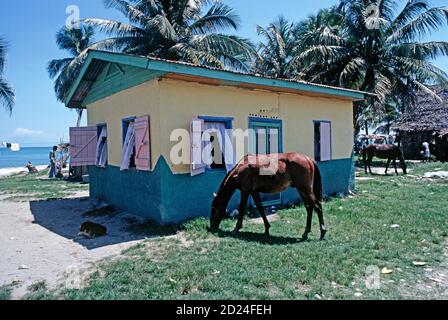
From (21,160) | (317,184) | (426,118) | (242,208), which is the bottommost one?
(242,208)

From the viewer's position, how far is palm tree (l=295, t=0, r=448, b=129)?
17953 millimetres

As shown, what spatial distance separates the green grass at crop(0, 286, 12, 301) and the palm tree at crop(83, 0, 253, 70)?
13.4 metres

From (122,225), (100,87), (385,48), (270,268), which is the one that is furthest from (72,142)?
(385,48)

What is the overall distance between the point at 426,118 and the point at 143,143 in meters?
24.3

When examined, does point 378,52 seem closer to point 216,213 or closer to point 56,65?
point 216,213

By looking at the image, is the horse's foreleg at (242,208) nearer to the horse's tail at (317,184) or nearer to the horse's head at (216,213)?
the horse's head at (216,213)

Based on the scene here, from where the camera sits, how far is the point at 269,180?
→ 6.67 meters

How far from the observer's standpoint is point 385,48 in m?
19.0

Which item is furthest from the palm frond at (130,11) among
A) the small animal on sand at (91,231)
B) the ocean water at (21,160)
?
the ocean water at (21,160)

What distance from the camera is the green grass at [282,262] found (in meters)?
4.04

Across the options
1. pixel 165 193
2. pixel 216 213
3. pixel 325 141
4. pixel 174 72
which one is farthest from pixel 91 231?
pixel 325 141

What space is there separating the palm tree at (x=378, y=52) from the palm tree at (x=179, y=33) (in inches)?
170

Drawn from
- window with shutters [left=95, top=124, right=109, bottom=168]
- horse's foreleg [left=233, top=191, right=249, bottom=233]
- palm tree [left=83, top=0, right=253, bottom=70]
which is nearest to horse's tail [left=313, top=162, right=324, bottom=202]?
horse's foreleg [left=233, top=191, right=249, bottom=233]
